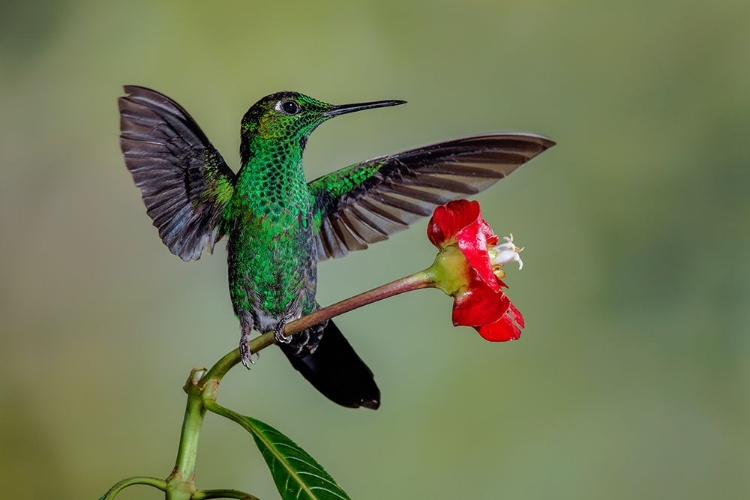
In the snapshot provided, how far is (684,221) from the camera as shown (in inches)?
165

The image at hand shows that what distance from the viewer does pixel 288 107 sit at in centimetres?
171

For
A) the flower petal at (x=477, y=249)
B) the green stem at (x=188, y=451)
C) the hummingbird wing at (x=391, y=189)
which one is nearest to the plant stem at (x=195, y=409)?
the green stem at (x=188, y=451)

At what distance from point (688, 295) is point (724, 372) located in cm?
40

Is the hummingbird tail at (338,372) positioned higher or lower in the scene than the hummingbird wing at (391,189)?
lower

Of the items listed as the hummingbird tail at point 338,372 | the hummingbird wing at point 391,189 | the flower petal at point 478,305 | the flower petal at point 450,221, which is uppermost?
the hummingbird wing at point 391,189

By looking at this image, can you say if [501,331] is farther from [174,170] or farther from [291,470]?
[174,170]

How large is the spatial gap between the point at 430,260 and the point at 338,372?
2035mm

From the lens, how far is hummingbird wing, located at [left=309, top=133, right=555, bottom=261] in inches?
66.7

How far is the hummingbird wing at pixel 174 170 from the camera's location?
5.45 ft

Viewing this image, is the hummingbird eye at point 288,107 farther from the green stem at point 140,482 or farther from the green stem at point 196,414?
the green stem at point 140,482

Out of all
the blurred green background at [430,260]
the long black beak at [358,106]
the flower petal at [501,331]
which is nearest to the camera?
the flower petal at [501,331]

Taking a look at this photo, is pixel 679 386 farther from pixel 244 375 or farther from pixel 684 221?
pixel 244 375

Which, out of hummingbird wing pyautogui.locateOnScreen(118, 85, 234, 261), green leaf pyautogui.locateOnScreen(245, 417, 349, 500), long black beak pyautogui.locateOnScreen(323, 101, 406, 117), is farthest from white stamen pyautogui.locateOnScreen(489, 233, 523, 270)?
hummingbird wing pyautogui.locateOnScreen(118, 85, 234, 261)

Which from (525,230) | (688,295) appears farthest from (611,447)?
(525,230)
